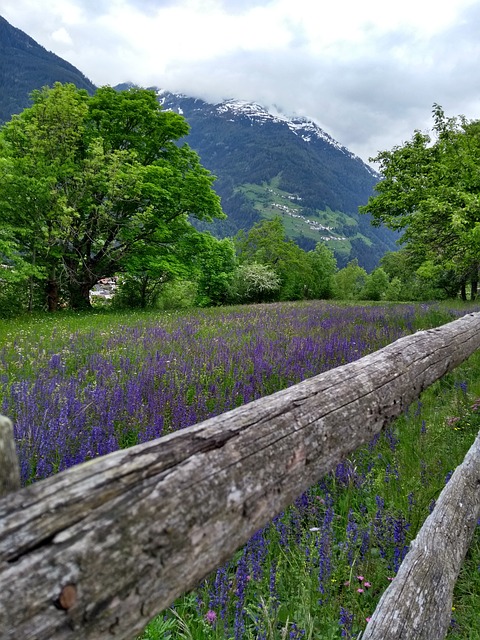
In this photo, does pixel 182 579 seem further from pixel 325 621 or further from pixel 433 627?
pixel 325 621

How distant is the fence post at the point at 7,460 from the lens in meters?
0.81

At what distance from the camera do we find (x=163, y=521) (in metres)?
1.00

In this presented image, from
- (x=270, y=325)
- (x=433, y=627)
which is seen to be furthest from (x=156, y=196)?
(x=433, y=627)

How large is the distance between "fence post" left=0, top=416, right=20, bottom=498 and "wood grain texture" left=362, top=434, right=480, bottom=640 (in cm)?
153

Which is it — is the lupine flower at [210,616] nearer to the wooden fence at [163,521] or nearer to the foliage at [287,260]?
the wooden fence at [163,521]

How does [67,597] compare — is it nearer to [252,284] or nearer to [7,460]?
[7,460]

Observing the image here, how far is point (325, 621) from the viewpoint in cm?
218

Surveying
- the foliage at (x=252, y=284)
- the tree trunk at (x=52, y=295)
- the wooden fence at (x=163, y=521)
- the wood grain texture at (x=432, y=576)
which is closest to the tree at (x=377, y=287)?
the foliage at (x=252, y=284)

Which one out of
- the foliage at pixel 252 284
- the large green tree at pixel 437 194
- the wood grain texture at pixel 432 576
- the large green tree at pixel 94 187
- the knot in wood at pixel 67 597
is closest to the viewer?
the knot in wood at pixel 67 597

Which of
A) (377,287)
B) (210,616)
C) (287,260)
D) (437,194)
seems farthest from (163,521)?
(377,287)

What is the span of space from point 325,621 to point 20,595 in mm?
2029

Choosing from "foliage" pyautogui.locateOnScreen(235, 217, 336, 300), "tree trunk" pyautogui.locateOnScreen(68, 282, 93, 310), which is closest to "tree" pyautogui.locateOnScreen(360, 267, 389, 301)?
"foliage" pyautogui.locateOnScreen(235, 217, 336, 300)

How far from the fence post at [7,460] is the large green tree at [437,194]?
8875 millimetres

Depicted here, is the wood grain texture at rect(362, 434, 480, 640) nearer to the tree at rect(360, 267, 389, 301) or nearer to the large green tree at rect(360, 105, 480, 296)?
the large green tree at rect(360, 105, 480, 296)
